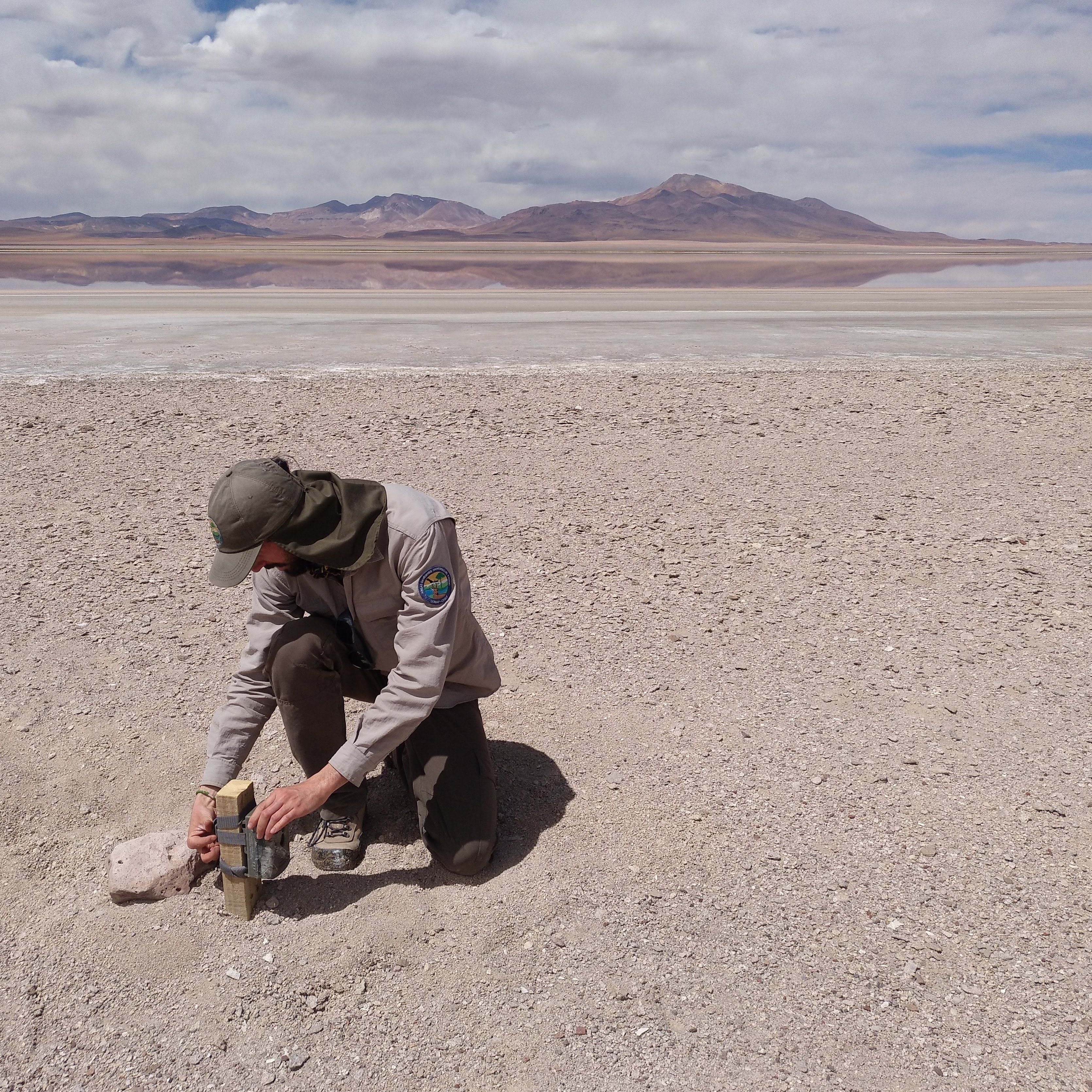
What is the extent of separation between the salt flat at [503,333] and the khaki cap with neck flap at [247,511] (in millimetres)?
7874

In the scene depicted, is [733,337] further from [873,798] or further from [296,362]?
[873,798]

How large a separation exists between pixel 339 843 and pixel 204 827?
0.46m

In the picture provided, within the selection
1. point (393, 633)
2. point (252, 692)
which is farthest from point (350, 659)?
point (252, 692)

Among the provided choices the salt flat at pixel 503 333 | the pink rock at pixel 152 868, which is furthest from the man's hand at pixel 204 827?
the salt flat at pixel 503 333

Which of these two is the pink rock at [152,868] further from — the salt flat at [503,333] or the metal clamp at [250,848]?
the salt flat at [503,333]

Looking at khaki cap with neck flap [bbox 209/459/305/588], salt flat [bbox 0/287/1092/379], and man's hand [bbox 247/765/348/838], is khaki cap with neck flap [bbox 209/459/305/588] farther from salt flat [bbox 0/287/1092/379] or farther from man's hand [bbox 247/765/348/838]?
salt flat [bbox 0/287/1092/379]

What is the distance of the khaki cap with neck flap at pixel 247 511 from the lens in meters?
2.34

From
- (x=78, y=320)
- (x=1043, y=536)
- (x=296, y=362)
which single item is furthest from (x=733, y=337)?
(x=78, y=320)

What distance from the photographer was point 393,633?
2857mm

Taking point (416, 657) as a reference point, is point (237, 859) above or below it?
below

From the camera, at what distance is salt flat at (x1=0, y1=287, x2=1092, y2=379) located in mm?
10812

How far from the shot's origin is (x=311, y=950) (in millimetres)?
2641

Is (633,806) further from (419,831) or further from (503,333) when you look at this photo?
(503,333)

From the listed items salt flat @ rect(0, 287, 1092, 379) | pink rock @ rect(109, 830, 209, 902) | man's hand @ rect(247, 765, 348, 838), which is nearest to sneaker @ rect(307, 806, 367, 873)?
pink rock @ rect(109, 830, 209, 902)
